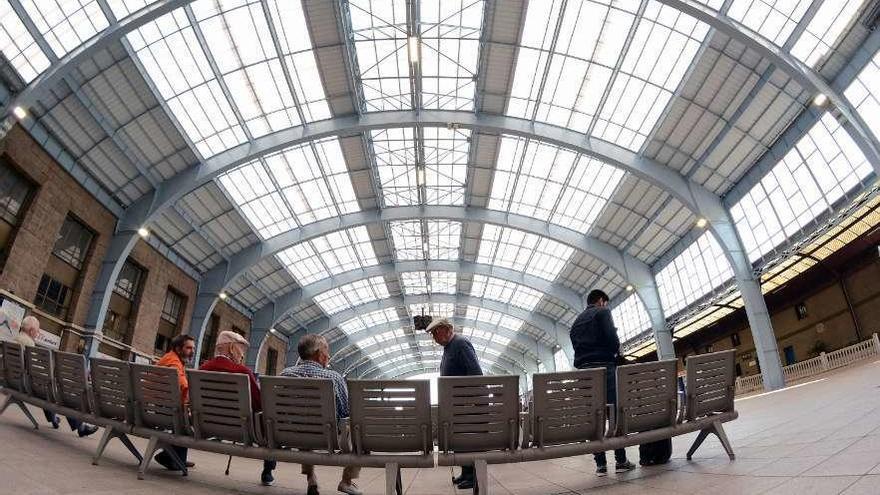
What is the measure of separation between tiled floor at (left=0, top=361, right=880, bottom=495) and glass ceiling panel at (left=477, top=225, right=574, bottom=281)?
28.7 meters

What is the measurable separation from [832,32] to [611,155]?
30.7 ft

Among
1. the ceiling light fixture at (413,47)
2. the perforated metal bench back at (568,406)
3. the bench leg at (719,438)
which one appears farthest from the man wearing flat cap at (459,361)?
the ceiling light fixture at (413,47)

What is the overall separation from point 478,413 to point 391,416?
83 cm

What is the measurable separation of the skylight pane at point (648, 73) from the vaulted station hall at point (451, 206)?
12 cm

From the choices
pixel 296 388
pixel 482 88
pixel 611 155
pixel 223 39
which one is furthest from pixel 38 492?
pixel 611 155

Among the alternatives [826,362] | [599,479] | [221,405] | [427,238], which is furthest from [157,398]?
[427,238]

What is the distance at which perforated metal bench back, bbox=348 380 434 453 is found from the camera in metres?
4.87

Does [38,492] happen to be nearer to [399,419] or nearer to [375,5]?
[399,419]

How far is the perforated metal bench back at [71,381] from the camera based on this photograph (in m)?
6.38

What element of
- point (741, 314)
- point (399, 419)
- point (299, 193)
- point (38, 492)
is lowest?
point (38, 492)

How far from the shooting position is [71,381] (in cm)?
654

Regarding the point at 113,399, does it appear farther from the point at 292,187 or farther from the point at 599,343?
the point at 292,187

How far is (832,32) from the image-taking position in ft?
58.9

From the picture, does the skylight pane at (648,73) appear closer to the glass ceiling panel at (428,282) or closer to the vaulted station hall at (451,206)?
the vaulted station hall at (451,206)
